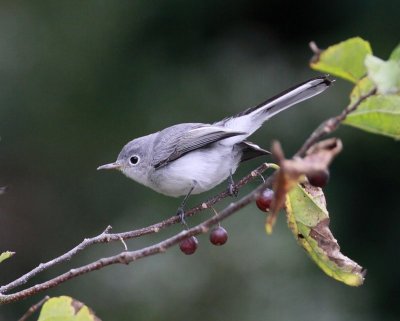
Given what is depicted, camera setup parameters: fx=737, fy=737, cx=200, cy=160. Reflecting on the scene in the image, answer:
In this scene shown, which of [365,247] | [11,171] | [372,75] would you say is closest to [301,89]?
[372,75]

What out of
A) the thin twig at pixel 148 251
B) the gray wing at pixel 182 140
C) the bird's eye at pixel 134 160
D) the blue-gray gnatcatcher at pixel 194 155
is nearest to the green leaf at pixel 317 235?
the thin twig at pixel 148 251

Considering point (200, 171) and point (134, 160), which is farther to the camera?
point (134, 160)

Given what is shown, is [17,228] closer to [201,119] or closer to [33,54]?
[33,54]

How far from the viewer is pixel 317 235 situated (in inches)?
70.3

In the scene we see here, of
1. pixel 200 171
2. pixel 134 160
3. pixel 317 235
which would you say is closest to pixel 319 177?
pixel 317 235

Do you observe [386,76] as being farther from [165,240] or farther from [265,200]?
[265,200]

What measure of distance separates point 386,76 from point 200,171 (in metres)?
1.75

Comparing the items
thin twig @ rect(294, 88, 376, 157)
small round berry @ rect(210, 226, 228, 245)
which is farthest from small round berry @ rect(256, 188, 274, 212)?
thin twig @ rect(294, 88, 376, 157)

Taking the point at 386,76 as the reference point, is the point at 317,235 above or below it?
below

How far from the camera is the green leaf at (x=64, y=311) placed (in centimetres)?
142

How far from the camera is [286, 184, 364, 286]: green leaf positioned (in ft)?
5.67

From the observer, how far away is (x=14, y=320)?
5.46 m

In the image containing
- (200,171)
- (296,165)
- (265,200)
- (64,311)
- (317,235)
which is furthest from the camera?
(200,171)

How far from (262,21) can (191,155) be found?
308 cm
